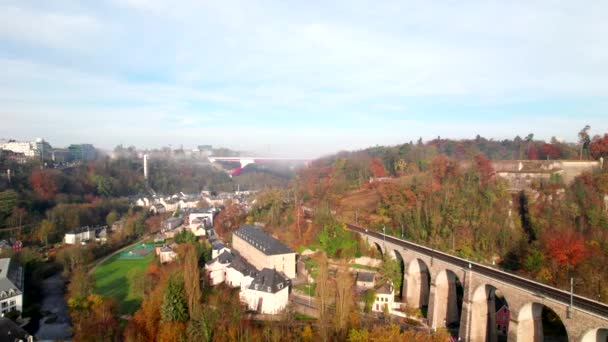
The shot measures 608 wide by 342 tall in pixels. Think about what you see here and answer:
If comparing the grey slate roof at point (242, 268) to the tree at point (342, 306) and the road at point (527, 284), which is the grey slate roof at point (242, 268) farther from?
the road at point (527, 284)

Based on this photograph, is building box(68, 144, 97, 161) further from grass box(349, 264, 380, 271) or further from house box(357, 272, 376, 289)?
house box(357, 272, 376, 289)

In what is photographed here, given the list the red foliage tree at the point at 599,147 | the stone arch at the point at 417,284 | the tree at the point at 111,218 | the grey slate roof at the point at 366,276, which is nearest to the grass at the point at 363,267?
the grey slate roof at the point at 366,276

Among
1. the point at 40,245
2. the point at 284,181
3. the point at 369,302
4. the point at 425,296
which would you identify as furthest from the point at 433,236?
the point at 284,181

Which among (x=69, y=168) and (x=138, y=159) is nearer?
(x=69, y=168)

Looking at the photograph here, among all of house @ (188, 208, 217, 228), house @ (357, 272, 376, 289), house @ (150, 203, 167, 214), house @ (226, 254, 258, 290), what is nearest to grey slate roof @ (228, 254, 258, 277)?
house @ (226, 254, 258, 290)

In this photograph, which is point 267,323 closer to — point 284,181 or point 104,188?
point 104,188
